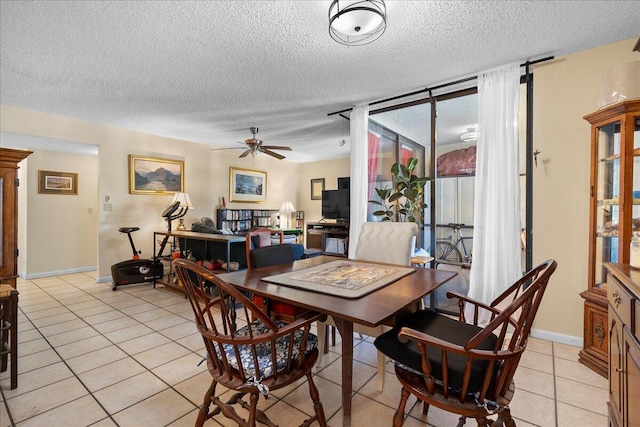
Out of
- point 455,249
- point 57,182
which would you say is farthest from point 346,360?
point 57,182

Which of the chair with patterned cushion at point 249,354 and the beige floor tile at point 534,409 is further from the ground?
the chair with patterned cushion at point 249,354

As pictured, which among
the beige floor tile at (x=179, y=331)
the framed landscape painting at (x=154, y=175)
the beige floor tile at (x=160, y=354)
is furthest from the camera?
the framed landscape painting at (x=154, y=175)

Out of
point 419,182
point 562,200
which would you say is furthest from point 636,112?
point 419,182

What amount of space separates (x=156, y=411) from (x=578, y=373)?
2818 millimetres

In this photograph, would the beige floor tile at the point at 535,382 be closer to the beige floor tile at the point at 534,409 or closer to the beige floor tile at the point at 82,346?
the beige floor tile at the point at 534,409

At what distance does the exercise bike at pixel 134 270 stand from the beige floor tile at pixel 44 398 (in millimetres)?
2537

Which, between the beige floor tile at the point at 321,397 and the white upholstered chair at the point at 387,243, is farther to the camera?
the white upholstered chair at the point at 387,243

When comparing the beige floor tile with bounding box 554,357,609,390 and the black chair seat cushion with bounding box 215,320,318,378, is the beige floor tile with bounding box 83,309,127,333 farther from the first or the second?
the beige floor tile with bounding box 554,357,609,390

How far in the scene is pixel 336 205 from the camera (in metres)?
6.05

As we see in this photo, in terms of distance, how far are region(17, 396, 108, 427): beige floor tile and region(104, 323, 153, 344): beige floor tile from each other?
0.87m

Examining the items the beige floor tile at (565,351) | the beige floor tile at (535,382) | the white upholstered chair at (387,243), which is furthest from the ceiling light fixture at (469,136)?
the beige floor tile at (535,382)

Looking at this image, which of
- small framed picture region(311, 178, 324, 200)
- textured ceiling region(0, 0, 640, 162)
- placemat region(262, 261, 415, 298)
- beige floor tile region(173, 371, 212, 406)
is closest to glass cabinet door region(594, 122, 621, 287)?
textured ceiling region(0, 0, 640, 162)

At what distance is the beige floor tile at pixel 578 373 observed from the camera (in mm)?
1920

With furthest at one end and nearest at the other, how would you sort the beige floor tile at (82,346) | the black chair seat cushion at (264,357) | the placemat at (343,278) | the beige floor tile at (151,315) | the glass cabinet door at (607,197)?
the beige floor tile at (151,315), the beige floor tile at (82,346), the glass cabinet door at (607,197), the placemat at (343,278), the black chair seat cushion at (264,357)
